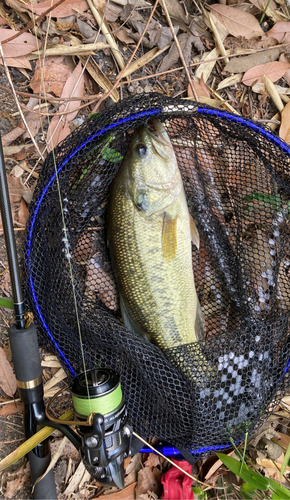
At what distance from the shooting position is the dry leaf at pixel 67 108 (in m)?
2.39

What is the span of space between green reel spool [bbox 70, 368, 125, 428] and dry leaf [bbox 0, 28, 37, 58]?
6.54ft

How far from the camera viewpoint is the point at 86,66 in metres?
2.42

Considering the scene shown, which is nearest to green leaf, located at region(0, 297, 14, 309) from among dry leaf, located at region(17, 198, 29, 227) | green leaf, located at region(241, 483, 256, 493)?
dry leaf, located at region(17, 198, 29, 227)

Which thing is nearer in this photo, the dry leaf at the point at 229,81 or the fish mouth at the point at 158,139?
the fish mouth at the point at 158,139

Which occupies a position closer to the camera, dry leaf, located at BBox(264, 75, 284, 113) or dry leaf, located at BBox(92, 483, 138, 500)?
dry leaf, located at BBox(92, 483, 138, 500)

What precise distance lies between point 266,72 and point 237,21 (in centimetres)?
41

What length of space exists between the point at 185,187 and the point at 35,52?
1.30 meters

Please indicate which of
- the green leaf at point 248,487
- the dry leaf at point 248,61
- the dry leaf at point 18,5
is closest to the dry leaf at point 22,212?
the dry leaf at point 18,5

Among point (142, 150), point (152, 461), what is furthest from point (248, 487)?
point (142, 150)

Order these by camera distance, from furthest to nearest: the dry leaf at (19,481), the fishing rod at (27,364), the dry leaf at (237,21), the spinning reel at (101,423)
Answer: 1. the dry leaf at (237,21)
2. the dry leaf at (19,481)
3. the fishing rod at (27,364)
4. the spinning reel at (101,423)

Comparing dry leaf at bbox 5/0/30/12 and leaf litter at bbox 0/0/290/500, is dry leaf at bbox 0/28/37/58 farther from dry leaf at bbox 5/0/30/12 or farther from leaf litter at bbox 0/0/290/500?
dry leaf at bbox 5/0/30/12

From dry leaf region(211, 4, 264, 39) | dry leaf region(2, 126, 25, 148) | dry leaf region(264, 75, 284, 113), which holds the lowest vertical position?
dry leaf region(2, 126, 25, 148)

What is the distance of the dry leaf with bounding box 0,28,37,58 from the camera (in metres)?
2.27

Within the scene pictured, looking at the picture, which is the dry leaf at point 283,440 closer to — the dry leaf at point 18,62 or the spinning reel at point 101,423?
the spinning reel at point 101,423
